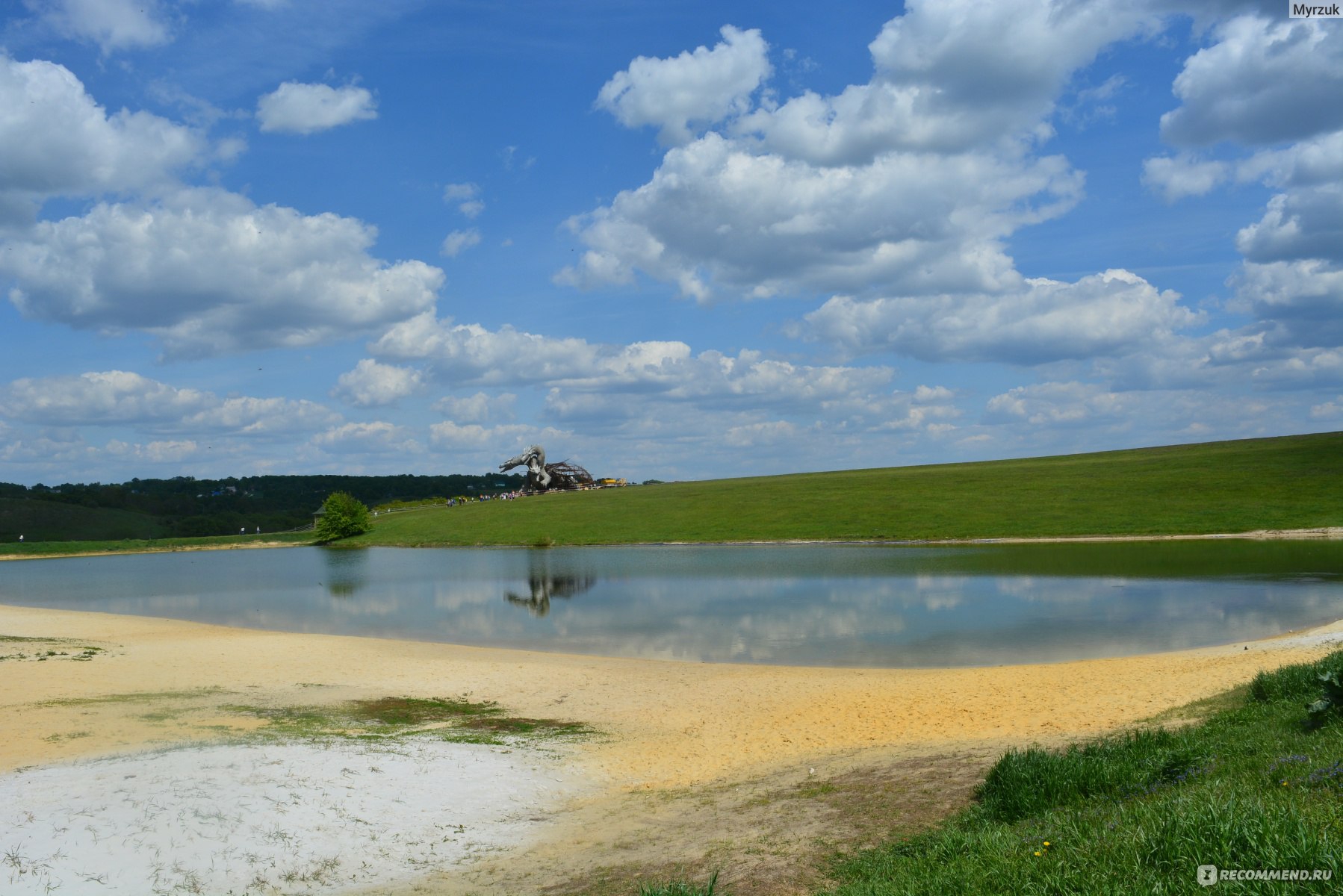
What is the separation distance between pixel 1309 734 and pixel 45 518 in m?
125

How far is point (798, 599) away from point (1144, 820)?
28.4m

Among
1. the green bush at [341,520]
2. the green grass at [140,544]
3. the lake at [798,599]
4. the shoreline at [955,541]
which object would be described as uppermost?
the green bush at [341,520]

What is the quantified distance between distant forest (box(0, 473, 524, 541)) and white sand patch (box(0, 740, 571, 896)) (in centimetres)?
10417

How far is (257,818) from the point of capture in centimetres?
984

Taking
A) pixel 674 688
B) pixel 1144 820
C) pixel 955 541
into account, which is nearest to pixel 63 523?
pixel 955 541

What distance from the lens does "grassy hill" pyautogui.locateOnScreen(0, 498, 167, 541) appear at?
→ 9950 cm

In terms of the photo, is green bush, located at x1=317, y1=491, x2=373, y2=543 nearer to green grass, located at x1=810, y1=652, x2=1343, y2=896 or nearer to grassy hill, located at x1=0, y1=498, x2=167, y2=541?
grassy hill, located at x1=0, y1=498, x2=167, y2=541

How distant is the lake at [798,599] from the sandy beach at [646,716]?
292 centimetres

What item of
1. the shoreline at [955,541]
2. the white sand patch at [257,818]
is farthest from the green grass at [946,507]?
the white sand patch at [257,818]

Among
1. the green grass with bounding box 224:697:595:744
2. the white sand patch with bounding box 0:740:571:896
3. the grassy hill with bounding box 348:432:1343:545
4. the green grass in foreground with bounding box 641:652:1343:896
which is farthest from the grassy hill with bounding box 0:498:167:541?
the green grass in foreground with bounding box 641:652:1343:896

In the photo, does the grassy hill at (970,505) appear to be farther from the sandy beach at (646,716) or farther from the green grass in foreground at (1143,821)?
the green grass in foreground at (1143,821)

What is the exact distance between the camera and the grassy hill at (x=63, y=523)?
99.5 metres

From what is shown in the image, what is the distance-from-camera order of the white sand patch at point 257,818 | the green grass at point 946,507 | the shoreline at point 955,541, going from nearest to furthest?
the white sand patch at point 257,818
the shoreline at point 955,541
the green grass at point 946,507

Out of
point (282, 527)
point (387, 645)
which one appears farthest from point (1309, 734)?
point (282, 527)
